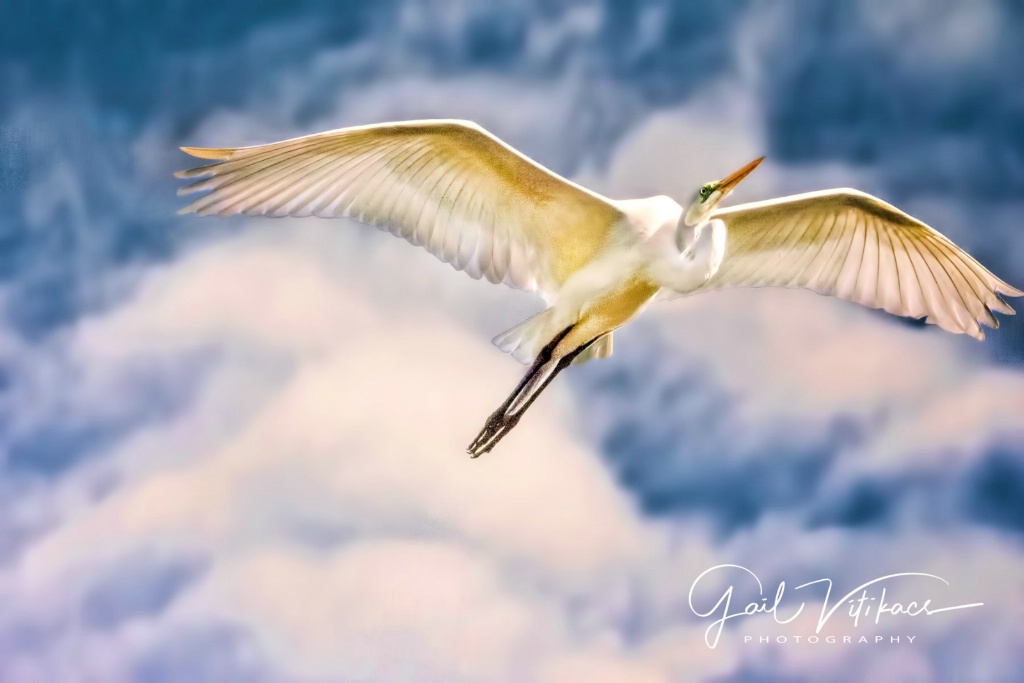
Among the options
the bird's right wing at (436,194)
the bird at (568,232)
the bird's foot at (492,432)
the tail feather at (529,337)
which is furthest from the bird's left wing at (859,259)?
the bird's foot at (492,432)

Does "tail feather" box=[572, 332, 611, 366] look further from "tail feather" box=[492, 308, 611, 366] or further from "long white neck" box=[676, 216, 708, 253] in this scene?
"long white neck" box=[676, 216, 708, 253]

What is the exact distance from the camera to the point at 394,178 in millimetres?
6273

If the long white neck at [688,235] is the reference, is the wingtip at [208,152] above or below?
below

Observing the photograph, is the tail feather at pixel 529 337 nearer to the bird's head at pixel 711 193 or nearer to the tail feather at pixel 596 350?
the tail feather at pixel 596 350

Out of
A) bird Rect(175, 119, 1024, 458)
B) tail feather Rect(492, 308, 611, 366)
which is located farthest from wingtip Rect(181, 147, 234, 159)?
tail feather Rect(492, 308, 611, 366)

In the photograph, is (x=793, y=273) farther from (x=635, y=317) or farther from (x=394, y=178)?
(x=394, y=178)

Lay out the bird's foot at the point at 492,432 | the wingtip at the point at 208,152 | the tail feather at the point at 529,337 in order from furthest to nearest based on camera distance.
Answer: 1. the bird's foot at the point at 492,432
2. the tail feather at the point at 529,337
3. the wingtip at the point at 208,152

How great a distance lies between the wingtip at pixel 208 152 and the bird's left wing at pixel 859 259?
9.04 ft

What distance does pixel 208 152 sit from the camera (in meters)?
5.58

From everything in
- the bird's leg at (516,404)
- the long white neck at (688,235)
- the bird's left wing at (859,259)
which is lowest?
the bird's leg at (516,404)

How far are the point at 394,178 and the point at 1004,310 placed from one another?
12.2 feet

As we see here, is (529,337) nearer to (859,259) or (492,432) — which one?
(492,432)

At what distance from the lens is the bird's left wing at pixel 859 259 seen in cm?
675

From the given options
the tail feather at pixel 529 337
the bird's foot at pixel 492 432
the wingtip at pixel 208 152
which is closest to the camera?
the wingtip at pixel 208 152
